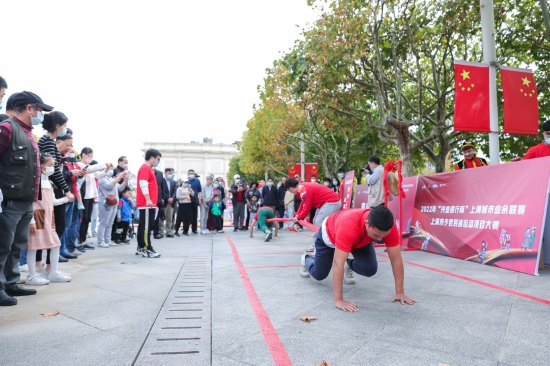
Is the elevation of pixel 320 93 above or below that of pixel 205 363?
above

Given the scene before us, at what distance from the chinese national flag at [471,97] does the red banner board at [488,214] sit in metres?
1.12

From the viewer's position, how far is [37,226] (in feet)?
15.2

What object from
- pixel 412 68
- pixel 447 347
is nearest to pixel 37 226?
pixel 447 347

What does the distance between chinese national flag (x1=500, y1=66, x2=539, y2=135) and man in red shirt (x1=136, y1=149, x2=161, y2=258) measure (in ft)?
22.8

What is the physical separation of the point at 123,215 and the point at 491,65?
933cm

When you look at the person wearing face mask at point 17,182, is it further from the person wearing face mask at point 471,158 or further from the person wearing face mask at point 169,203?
the person wearing face mask at point 169,203

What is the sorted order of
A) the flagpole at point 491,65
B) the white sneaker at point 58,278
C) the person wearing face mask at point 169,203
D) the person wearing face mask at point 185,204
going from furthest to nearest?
the person wearing face mask at point 185,204 < the person wearing face mask at point 169,203 < the flagpole at point 491,65 < the white sneaker at point 58,278

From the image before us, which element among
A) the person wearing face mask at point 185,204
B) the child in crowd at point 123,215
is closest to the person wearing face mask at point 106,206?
the child in crowd at point 123,215

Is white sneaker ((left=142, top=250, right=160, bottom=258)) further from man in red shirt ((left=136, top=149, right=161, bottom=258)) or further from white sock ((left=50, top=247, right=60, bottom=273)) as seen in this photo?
white sock ((left=50, top=247, right=60, bottom=273))

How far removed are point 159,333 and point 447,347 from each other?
85.4 inches

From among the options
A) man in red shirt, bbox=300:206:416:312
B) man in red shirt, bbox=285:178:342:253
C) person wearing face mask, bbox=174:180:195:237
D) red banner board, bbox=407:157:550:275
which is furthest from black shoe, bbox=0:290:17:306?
person wearing face mask, bbox=174:180:195:237

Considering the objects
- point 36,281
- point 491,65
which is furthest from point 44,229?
point 491,65

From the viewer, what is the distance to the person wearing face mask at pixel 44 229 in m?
4.61

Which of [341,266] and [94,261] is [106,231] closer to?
[94,261]
